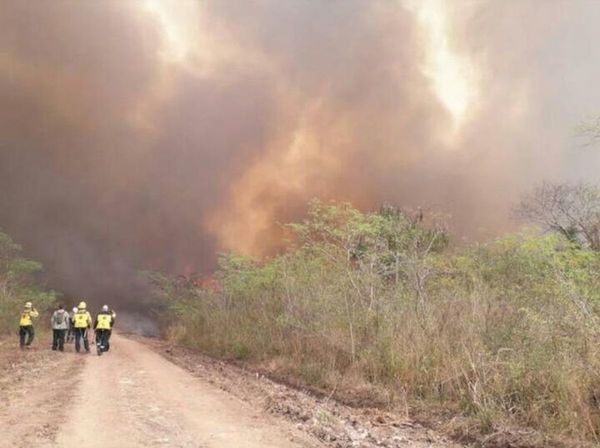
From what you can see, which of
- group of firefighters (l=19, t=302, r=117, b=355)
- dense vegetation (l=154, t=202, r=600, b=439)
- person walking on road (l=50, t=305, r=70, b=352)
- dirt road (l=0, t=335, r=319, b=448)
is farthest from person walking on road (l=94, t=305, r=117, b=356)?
dirt road (l=0, t=335, r=319, b=448)

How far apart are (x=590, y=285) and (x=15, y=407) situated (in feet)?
38.1

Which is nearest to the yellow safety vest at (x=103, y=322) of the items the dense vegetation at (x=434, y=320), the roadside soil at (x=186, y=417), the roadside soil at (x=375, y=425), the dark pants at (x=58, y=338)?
the dark pants at (x=58, y=338)

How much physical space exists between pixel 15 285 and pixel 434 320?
38612mm

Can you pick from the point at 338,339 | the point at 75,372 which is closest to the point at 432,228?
the point at 338,339

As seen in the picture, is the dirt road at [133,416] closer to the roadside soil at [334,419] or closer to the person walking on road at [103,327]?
the roadside soil at [334,419]

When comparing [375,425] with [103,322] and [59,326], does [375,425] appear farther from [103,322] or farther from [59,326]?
[59,326]

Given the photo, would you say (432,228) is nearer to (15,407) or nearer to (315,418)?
(315,418)

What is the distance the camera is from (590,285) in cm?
1102

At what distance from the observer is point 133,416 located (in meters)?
9.85

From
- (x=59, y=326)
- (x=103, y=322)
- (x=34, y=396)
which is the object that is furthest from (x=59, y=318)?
(x=34, y=396)

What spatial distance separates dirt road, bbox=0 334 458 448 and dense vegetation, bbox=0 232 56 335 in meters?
22.3

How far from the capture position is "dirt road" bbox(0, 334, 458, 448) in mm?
8266

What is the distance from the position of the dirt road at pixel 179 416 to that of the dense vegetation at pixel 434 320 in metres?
1.51

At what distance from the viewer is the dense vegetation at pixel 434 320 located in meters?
9.00
